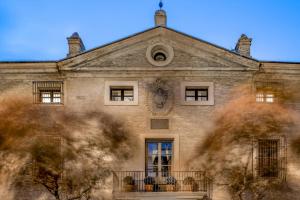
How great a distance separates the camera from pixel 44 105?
18.0 metres

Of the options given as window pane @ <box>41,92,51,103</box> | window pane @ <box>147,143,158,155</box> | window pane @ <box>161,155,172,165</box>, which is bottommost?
window pane @ <box>161,155,172,165</box>

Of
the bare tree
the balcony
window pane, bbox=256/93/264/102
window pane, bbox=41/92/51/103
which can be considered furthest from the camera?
window pane, bbox=41/92/51/103

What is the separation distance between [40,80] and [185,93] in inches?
254

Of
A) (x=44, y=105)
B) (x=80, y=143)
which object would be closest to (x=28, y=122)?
(x=44, y=105)

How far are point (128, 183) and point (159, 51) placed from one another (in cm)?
592

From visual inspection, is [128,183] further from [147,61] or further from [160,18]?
[160,18]

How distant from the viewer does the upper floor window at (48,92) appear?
18.2 m

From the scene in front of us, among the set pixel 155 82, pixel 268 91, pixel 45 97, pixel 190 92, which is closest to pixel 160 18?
pixel 155 82

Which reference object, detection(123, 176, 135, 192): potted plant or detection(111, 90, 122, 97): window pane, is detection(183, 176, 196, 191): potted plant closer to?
detection(123, 176, 135, 192): potted plant

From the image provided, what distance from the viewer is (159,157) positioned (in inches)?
698

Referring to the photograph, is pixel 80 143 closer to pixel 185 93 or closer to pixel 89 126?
pixel 89 126

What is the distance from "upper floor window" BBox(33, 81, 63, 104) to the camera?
59.8ft

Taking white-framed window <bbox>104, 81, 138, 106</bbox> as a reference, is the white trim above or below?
below

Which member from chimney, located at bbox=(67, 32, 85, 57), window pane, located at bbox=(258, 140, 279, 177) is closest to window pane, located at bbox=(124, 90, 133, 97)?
chimney, located at bbox=(67, 32, 85, 57)
